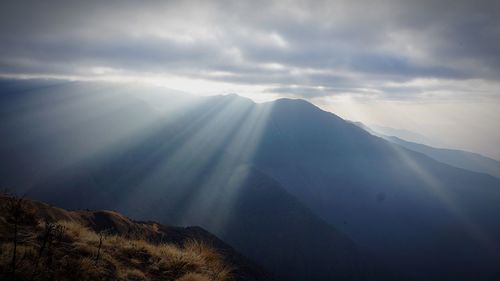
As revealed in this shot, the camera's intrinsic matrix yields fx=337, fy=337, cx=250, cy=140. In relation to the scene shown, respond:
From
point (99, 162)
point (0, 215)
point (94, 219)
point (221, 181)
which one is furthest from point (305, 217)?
point (0, 215)

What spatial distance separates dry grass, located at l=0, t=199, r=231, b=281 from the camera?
6.30 metres

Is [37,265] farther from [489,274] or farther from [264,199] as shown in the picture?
[489,274]

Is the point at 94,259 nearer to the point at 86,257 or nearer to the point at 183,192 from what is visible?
the point at 86,257

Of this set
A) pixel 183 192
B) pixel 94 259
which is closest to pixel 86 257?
pixel 94 259

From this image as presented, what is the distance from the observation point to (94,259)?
24.8ft

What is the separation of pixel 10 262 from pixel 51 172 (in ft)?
476

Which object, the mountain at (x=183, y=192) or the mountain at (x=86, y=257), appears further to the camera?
the mountain at (x=183, y=192)

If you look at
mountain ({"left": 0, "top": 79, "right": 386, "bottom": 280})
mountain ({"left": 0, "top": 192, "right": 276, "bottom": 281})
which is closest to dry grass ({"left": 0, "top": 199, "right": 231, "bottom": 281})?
mountain ({"left": 0, "top": 192, "right": 276, "bottom": 281})

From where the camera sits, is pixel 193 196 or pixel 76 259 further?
pixel 193 196

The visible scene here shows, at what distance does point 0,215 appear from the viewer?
336 inches

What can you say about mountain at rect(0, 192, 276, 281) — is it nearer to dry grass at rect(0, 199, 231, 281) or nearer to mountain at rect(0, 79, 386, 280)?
dry grass at rect(0, 199, 231, 281)

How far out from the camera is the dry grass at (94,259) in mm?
6297

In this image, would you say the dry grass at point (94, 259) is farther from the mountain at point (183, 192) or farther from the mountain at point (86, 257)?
the mountain at point (183, 192)

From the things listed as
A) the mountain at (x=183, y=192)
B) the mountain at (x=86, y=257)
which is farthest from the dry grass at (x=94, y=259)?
the mountain at (x=183, y=192)
